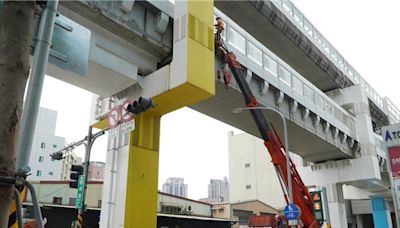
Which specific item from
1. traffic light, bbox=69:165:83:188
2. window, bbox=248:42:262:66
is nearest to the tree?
traffic light, bbox=69:165:83:188

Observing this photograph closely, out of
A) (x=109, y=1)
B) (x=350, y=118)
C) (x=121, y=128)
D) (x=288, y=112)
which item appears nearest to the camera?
(x=121, y=128)

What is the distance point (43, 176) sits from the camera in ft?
249

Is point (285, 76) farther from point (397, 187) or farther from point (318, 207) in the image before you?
point (397, 187)

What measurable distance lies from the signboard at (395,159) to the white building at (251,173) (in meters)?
51.6

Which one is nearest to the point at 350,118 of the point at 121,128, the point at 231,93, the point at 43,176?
the point at 231,93

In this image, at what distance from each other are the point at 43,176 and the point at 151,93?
7212cm

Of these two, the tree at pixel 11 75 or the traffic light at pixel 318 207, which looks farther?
the traffic light at pixel 318 207

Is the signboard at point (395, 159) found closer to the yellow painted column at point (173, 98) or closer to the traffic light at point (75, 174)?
the yellow painted column at point (173, 98)

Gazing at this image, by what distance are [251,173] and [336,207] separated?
37.0 metres

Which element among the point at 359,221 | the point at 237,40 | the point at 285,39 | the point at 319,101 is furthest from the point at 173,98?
the point at 359,221

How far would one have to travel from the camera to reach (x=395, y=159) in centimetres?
813

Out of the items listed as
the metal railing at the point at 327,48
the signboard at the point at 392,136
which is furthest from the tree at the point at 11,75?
the metal railing at the point at 327,48

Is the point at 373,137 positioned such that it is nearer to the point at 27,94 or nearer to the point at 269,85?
the point at 269,85

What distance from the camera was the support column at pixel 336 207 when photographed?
26.0 meters
